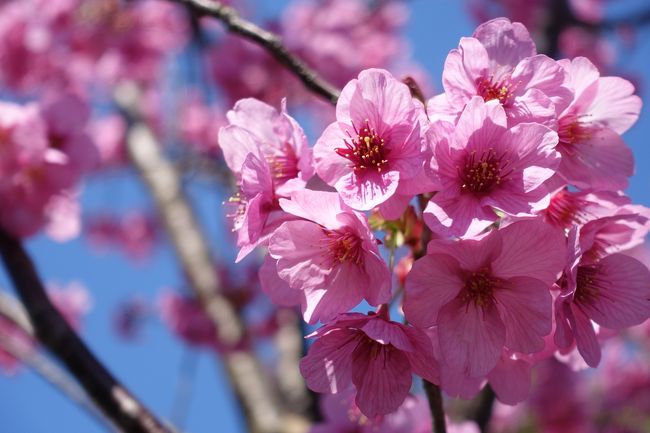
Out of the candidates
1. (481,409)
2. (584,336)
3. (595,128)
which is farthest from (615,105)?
(481,409)

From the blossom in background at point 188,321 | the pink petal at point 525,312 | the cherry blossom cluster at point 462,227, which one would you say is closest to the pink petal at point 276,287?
the cherry blossom cluster at point 462,227

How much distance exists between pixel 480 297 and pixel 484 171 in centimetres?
19

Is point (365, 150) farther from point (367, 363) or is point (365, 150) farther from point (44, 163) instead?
point (44, 163)

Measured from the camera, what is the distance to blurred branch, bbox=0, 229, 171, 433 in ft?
4.67

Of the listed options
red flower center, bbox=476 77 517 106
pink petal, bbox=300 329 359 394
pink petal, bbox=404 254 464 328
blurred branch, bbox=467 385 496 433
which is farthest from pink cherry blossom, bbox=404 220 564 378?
blurred branch, bbox=467 385 496 433

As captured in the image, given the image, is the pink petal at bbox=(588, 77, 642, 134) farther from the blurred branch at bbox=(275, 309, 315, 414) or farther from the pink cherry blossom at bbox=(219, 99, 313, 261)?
the blurred branch at bbox=(275, 309, 315, 414)

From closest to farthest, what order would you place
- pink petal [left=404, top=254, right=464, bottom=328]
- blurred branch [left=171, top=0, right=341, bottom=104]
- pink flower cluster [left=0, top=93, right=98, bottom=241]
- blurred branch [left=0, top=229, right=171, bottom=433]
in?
pink petal [left=404, top=254, right=464, bottom=328] < blurred branch [left=171, top=0, right=341, bottom=104] < blurred branch [left=0, top=229, right=171, bottom=433] < pink flower cluster [left=0, top=93, right=98, bottom=241]

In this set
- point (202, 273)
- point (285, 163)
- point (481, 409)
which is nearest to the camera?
point (285, 163)

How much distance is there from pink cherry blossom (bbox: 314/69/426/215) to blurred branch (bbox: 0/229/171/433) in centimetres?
75

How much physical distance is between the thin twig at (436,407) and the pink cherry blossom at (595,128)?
40 centimetres

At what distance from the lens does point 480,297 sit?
38.4 inches

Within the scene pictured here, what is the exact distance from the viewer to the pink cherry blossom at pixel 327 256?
97cm

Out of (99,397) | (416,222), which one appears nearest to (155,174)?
(99,397)

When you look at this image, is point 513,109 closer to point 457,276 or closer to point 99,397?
point 457,276
